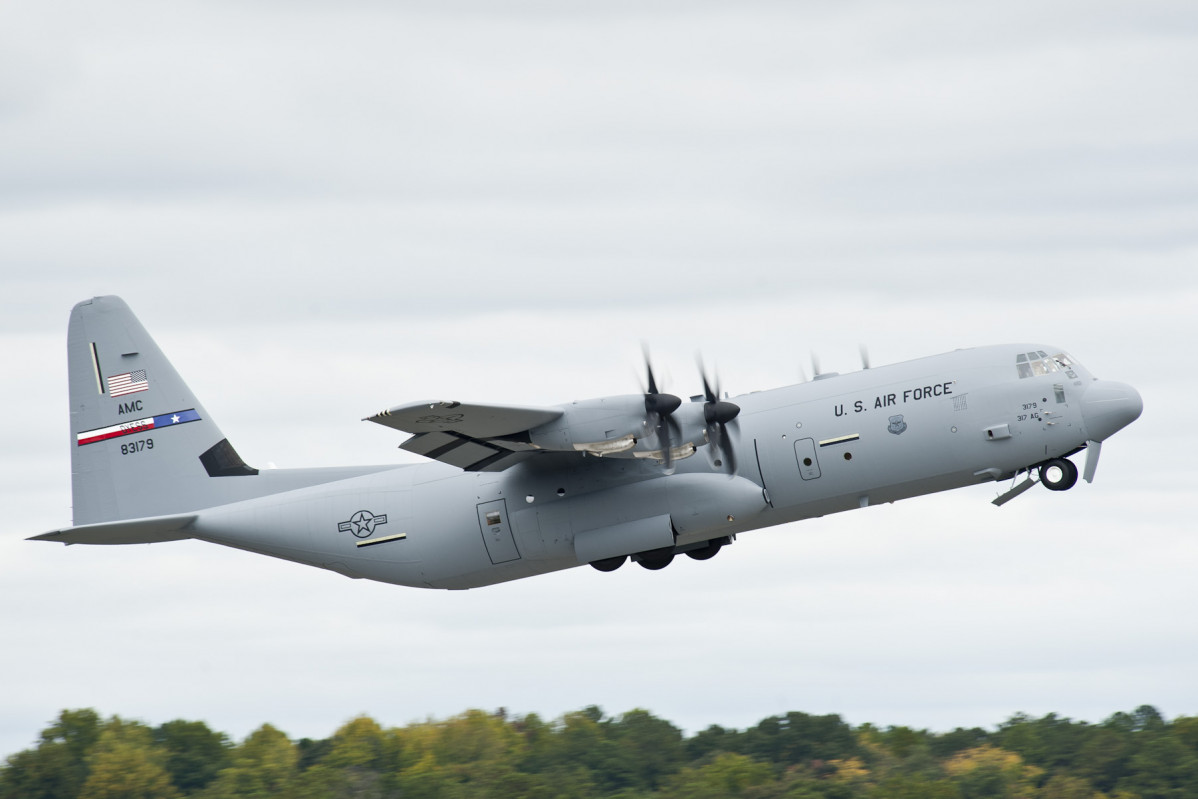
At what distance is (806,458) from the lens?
24766 mm

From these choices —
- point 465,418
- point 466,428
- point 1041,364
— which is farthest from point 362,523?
point 1041,364

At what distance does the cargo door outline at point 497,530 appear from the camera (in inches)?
1018

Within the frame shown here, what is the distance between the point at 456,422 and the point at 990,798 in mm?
41440

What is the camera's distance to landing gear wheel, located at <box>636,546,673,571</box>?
1040 inches

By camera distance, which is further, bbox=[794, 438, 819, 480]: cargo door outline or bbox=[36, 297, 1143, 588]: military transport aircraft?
bbox=[794, 438, 819, 480]: cargo door outline

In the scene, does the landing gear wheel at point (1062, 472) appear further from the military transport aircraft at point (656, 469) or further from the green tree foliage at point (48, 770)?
the green tree foliage at point (48, 770)

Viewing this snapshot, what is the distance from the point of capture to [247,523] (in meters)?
27.6

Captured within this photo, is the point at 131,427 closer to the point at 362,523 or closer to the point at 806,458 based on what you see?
the point at 362,523

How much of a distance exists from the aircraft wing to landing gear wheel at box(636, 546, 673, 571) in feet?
10.6

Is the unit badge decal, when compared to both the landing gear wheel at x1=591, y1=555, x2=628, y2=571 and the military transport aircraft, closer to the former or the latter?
the military transport aircraft

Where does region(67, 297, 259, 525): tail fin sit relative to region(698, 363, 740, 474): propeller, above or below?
above

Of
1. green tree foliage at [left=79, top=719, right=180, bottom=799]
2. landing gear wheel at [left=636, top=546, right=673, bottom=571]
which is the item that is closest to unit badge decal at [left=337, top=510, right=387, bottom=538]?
landing gear wheel at [left=636, top=546, right=673, bottom=571]

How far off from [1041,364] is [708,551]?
6952mm

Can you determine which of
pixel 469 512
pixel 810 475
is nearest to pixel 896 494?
pixel 810 475
